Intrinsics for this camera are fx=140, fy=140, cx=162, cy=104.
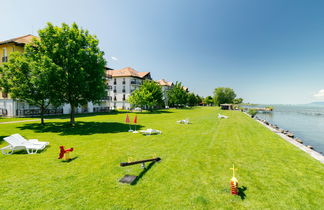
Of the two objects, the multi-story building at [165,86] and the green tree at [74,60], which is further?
the multi-story building at [165,86]

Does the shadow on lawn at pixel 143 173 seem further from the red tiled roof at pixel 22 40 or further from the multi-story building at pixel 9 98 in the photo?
the red tiled roof at pixel 22 40

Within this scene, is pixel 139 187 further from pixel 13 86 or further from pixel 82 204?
pixel 13 86

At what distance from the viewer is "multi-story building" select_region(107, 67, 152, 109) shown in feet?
195

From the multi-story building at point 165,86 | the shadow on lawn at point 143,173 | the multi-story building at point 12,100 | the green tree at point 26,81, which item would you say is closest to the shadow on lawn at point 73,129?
the green tree at point 26,81

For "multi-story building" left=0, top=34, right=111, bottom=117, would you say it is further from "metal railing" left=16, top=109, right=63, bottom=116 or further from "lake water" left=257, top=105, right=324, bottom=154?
"lake water" left=257, top=105, right=324, bottom=154

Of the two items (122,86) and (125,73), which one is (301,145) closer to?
(122,86)

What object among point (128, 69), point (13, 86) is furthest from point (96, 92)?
point (128, 69)

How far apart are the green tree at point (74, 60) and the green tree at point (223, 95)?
104 meters

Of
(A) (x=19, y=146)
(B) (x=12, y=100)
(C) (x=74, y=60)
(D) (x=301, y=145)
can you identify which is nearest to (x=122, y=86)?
(B) (x=12, y=100)

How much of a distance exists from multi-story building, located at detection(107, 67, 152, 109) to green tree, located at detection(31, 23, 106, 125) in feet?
134

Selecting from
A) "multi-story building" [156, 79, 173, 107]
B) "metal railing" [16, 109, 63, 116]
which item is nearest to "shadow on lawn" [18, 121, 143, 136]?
"metal railing" [16, 109, 63, 116]

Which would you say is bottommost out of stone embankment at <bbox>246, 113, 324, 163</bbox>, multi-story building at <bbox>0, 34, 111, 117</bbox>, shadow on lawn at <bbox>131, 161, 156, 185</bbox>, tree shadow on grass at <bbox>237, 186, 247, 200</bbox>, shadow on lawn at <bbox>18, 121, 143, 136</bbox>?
stone embankment at <bbox>246, 113, 324, 163</bbox>

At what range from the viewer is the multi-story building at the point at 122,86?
5956 centimetres

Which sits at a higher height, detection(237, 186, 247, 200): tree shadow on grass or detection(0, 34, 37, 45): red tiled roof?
detection(0, 34, 37, 45): red tiled roof
